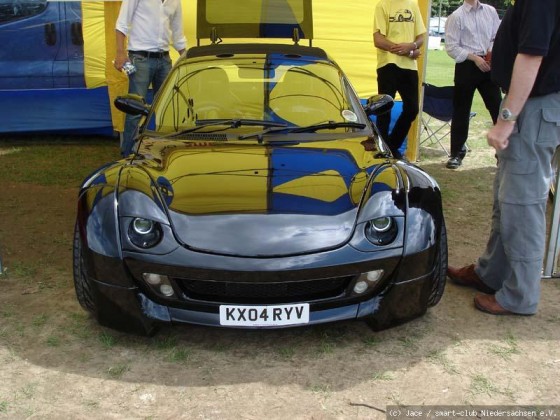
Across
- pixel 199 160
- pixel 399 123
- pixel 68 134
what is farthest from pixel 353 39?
pixel 199 160

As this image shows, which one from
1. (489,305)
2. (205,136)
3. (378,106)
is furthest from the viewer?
(378,106)

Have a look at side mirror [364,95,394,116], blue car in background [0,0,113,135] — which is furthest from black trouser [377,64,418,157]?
blue car in background [0,0,113,135]

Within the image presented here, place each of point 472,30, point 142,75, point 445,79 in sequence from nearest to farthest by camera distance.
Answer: point 142,75
point 472,30
point 445,79

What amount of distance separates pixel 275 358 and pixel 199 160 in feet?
3.62

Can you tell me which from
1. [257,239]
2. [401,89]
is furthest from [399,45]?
[257,239]

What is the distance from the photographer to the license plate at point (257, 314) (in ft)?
9.21

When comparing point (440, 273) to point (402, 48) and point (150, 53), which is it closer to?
point (402, 48)

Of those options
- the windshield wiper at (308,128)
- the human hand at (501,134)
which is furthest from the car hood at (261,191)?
the human hand at (501,134)

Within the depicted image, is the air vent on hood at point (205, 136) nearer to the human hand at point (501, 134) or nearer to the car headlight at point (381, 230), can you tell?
the car headlight at point (381, 230)

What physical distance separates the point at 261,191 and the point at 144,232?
59 cm

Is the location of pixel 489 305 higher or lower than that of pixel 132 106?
lower

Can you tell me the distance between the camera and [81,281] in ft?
10.3

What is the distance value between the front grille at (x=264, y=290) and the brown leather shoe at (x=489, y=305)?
1067 mm

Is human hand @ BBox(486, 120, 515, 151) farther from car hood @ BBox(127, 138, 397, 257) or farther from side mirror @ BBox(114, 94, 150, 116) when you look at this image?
side mirror @ BBox(114, 94, 150, 116)
